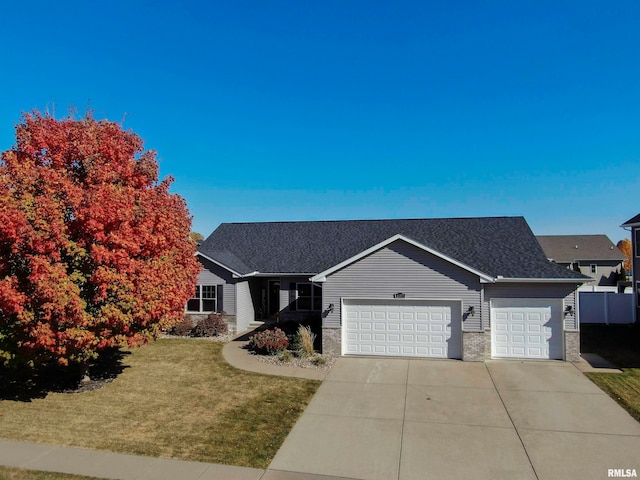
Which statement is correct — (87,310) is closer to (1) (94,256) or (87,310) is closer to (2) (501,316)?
(1) (94,256)

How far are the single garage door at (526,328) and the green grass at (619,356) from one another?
6.50ft

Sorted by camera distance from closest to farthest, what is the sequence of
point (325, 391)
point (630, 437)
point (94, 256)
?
point (630, 437) → point (94, 256) → point (325, 391)

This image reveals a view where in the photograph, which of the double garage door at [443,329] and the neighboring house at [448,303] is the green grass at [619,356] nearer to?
the neighboring house at [448,303]

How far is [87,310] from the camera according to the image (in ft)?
34.9

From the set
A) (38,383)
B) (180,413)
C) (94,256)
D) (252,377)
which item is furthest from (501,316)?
(38,383)

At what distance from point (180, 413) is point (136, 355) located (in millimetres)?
6942

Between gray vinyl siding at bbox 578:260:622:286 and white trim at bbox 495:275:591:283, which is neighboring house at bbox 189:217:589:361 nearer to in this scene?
white trim at bbox 495:275:591:283

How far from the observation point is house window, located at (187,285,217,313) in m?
21.6

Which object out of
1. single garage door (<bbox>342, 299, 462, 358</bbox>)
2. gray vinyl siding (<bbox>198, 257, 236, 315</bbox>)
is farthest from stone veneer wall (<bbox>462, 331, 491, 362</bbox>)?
gray vinyl siding (<bbox>198, 257, 236, 315</bbox>)

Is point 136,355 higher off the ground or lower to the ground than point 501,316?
lower

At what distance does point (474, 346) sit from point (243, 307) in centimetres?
1212

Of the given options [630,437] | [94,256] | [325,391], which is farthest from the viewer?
[325,391]

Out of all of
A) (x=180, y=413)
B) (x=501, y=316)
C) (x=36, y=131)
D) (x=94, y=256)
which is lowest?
(x=180, y=413)

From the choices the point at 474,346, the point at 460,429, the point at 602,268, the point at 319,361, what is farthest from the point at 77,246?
the point at 602,268
